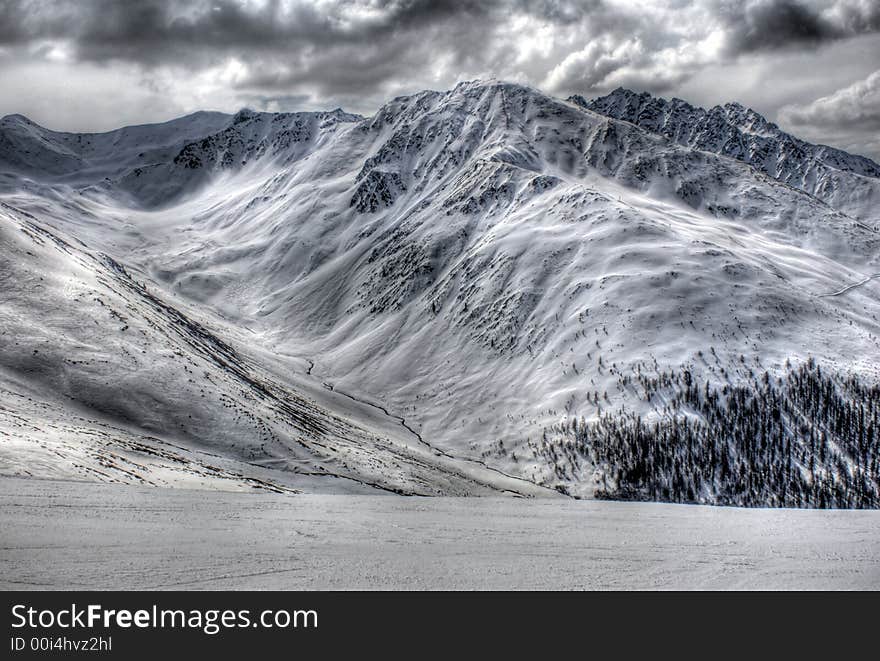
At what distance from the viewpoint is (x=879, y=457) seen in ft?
278

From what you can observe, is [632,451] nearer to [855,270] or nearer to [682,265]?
[682,265]

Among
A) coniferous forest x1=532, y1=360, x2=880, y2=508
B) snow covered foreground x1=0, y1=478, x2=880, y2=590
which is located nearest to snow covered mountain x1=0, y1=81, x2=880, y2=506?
coniferous forest x1=532, y1=360, x2=880, y2=508

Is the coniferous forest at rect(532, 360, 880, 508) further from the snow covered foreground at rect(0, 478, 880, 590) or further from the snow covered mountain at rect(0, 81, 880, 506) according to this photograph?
the snow covered foreground at rect(0, 478, 880, 590)

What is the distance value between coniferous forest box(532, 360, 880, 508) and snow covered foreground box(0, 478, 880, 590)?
4195cm

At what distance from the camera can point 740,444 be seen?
85.8 m

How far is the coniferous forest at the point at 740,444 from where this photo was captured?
80631 millimetres

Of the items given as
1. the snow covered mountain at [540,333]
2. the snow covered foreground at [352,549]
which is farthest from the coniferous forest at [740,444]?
the snow covered foreground at [352,549]

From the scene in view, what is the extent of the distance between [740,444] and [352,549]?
72.1m

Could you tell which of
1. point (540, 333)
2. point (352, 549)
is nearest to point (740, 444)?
point (540, 333)

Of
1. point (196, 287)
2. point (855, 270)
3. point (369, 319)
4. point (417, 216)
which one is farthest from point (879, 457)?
point (196, 287)

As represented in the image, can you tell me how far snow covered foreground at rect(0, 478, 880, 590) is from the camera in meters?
20.4

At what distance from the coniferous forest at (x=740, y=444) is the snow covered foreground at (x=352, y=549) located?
138 feet

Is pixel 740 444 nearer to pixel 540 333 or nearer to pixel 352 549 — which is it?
pixel 540 333

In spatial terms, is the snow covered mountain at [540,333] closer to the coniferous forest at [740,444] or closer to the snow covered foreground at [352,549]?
the coniferous forest at [740,444]
